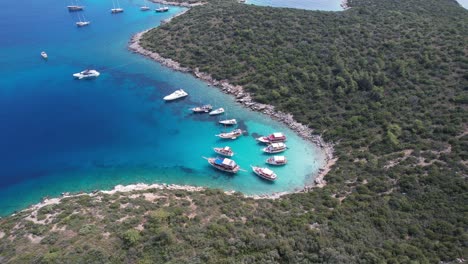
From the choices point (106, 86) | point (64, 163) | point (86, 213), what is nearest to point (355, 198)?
point (86, 213)

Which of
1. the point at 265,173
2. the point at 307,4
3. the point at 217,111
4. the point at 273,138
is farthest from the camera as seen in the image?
the point at 307,4

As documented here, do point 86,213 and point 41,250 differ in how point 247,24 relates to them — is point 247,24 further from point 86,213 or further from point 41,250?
point 41,250

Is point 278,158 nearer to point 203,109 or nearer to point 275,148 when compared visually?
point 275,148

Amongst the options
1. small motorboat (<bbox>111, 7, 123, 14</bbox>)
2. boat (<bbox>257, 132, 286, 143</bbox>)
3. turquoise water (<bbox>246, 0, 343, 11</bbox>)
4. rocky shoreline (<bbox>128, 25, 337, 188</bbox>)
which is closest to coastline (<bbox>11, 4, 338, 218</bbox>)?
rocky shoreline (<bbox>128, 25, 337, 188</bbox>)

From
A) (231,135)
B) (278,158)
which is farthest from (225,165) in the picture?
(278,158)

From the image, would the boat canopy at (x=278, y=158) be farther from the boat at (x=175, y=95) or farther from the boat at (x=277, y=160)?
the boat at (x=175, y=95)

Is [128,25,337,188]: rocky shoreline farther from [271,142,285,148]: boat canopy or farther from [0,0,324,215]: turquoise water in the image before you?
[271,142,285,148]: boat canopy
